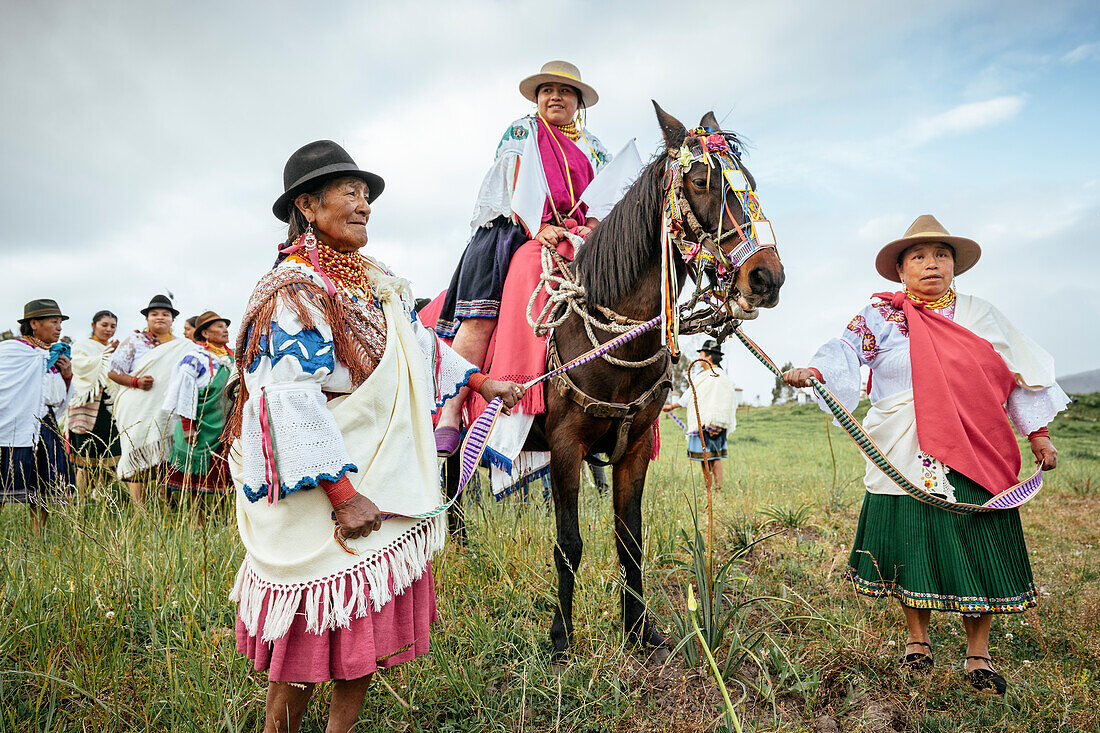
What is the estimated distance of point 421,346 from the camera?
8.38 feet

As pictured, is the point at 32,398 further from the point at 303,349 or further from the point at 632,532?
the point at 632,532

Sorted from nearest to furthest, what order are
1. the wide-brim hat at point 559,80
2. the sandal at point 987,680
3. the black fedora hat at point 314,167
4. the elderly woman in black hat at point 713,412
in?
1. the black fedora hat at point 314,167
2. the sandal at point 987,680
3. the wide-brim hat at point 559,80
4. the elderly woman in black hat at point 713,412

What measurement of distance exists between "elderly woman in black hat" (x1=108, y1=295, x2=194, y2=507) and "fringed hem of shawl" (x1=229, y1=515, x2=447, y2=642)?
16.1 feet

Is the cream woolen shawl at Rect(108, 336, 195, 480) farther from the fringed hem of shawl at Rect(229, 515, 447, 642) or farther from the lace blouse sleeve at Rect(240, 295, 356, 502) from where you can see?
the lace blouse sleeve at Rect(240, 295, 356, 502)

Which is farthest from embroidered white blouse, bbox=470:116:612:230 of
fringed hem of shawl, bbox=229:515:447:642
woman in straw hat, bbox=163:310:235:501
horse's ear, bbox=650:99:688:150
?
woman in straw hat, bbox=163:310:235:501

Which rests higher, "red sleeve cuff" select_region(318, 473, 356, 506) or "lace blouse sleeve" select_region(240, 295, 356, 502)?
"lace blouse sleeve" select_region(240, 295, 356, 502)

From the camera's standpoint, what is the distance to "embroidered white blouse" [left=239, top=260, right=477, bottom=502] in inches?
70.9

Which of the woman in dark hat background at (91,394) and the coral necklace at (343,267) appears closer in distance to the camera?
the coral necklace at (343,267)

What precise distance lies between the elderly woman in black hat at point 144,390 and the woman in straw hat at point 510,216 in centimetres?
392

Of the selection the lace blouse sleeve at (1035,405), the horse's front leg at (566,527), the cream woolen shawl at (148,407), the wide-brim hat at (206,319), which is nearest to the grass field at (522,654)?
the horse's front leg at (566,527)

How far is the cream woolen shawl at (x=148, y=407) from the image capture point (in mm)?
6199

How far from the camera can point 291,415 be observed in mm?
1820

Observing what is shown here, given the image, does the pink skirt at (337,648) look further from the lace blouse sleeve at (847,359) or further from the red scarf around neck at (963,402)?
the red scarf around neck at (963,402)

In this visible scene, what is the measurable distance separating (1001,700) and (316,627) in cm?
313
